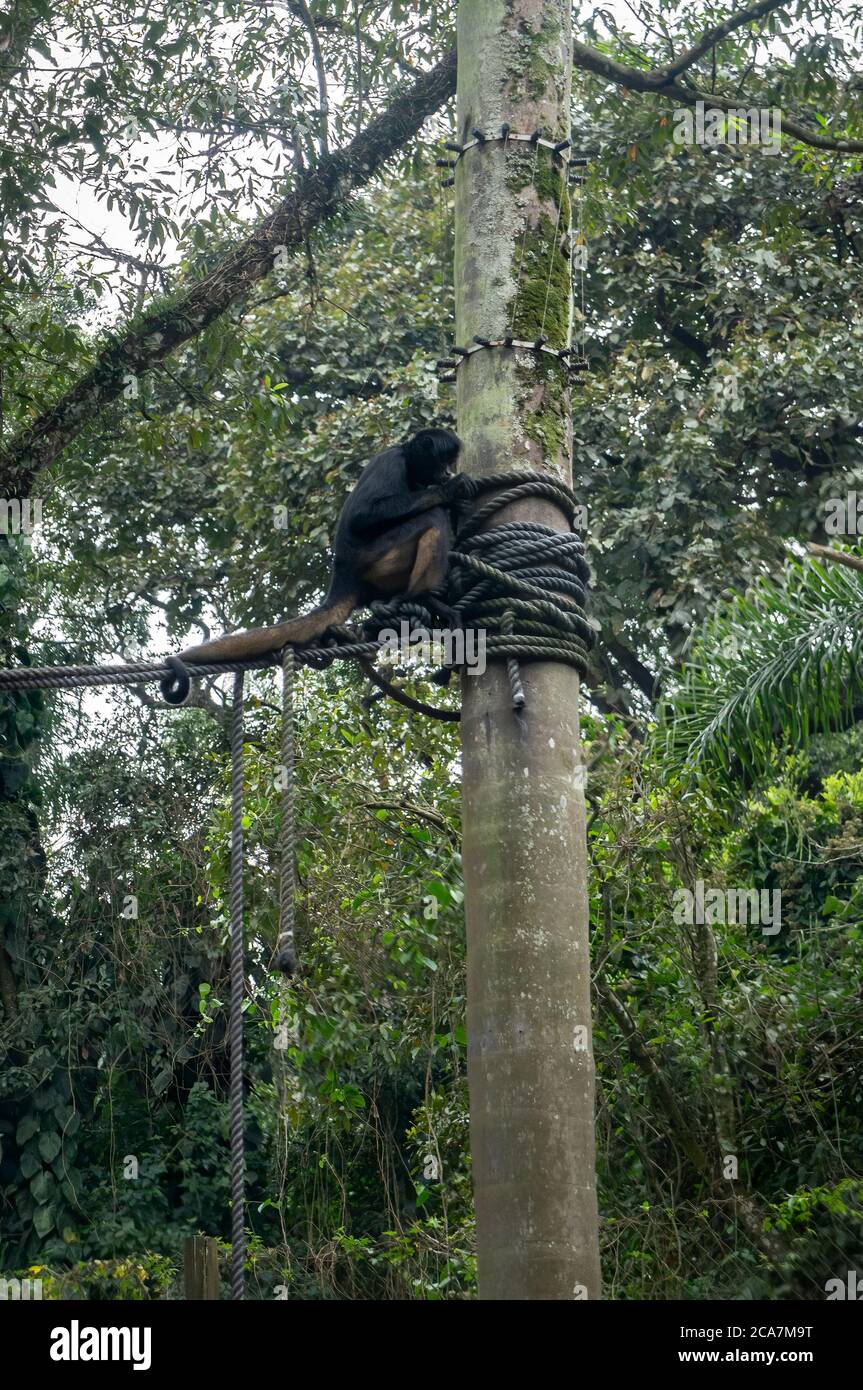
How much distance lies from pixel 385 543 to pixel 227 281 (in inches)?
140

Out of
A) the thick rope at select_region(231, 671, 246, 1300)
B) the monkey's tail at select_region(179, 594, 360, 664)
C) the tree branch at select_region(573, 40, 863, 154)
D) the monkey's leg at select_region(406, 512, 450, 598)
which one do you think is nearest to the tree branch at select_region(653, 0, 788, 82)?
the tree branch at select_region(573, 40, 863, 154)

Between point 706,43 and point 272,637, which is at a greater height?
point 706,43

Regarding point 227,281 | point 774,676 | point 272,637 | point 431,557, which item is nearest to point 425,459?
point 431,557

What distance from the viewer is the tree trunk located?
2.59 metres

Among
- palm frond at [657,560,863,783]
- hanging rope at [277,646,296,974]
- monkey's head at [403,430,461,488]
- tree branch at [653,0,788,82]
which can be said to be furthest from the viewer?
palm frond at [657,560,863,783]

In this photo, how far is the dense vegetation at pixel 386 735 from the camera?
6590mm

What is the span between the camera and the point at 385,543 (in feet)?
12.8

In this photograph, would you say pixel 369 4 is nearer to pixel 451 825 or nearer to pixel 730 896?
pixel 451 825

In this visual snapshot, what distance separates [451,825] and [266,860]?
1.43 m

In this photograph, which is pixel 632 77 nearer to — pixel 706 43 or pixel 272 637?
pixel 706 43

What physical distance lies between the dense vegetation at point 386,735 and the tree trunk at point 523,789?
1.57 metres

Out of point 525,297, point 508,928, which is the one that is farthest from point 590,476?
point 508,928

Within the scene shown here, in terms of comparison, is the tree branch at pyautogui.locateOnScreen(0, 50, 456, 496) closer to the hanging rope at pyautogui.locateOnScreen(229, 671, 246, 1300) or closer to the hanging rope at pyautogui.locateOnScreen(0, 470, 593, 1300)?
the hanging rope at pyautogui.locateOnScreen(0, 470, 593, 1300)

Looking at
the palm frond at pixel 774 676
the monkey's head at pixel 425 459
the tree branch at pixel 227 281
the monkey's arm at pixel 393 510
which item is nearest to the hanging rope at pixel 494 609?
the monkey's arm at pixel 393 510
